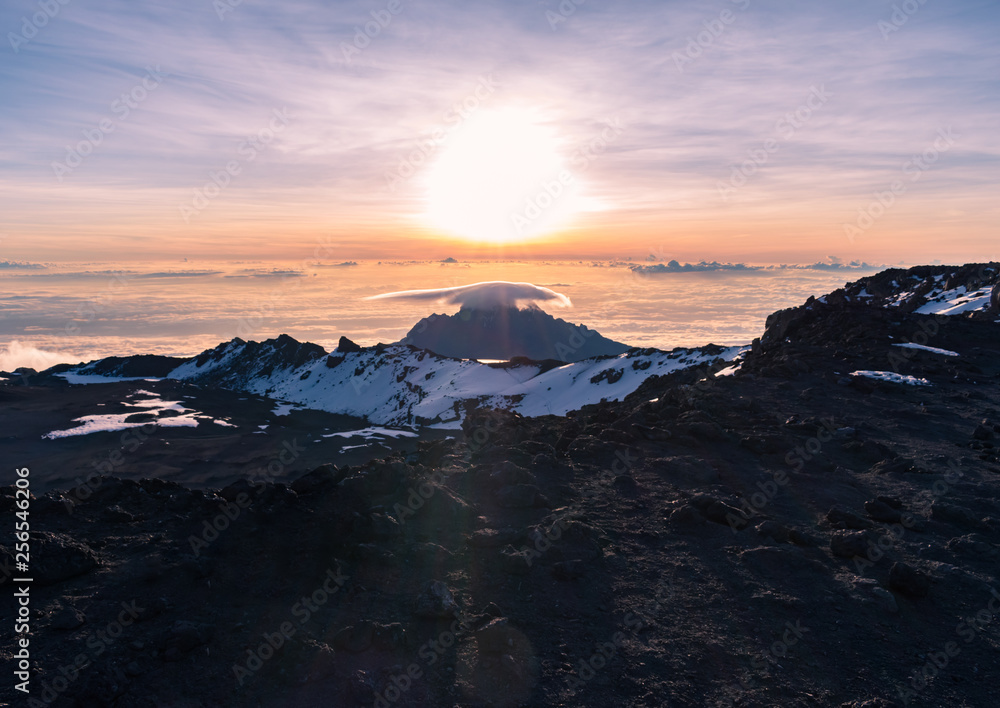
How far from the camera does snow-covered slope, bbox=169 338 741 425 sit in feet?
344

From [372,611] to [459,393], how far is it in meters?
135

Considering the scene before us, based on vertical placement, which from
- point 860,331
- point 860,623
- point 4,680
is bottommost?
point 860,623

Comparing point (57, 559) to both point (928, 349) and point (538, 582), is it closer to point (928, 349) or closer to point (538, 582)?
point (538, 582)

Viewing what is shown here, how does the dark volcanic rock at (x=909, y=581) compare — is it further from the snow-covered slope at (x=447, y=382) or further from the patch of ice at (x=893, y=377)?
the snow-covered slope at (x=447, y=382)

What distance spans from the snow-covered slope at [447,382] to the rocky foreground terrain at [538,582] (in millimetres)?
71271

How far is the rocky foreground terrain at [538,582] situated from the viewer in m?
7.93

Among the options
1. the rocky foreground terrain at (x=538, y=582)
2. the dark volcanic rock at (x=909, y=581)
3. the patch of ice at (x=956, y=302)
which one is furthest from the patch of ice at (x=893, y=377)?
the patch of ice at (x=956, y=302)

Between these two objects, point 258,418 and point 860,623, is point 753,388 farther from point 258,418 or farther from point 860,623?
point 258,418

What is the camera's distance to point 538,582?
34.8 feet

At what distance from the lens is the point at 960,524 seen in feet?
43.3

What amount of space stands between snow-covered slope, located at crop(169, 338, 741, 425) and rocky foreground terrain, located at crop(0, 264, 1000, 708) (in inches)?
2806

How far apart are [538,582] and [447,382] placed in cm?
14720

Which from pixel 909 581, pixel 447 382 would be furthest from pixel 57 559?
pixel 447 382

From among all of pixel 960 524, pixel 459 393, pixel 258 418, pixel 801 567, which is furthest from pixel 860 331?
pixel 258 418
